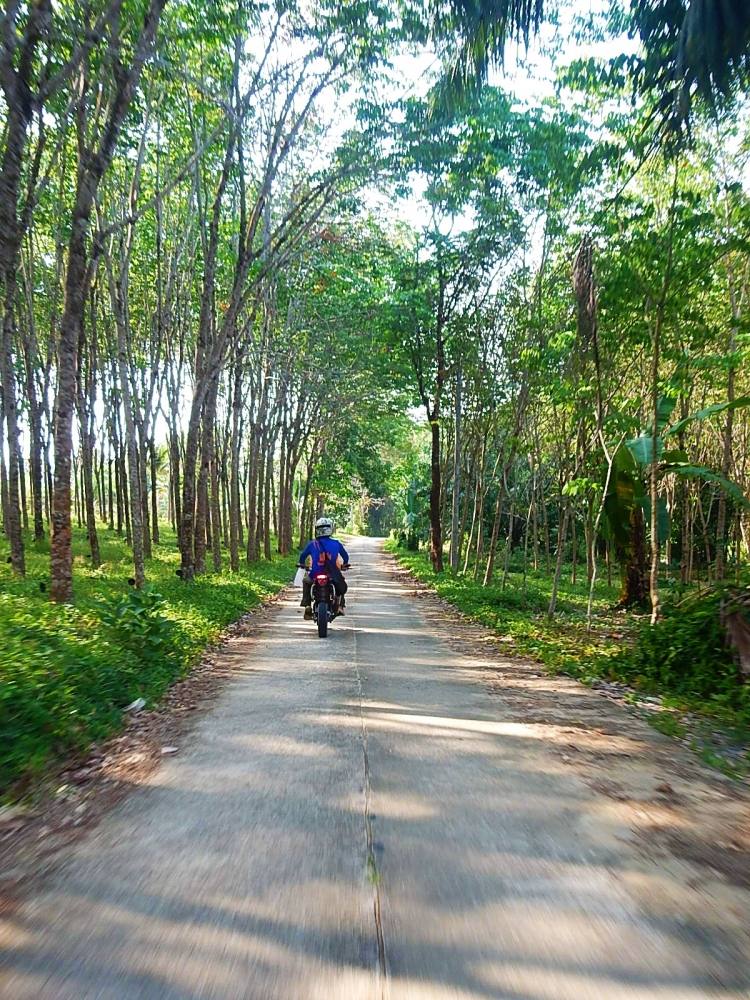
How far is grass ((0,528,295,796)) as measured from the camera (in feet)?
16.0

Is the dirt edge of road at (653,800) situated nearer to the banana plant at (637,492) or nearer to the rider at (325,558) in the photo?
the rider at (325,558)

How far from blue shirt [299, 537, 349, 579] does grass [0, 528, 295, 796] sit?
1.74m

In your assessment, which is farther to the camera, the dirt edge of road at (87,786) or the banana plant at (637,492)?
the banana plant at (637,492)

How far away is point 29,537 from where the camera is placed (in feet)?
81.4

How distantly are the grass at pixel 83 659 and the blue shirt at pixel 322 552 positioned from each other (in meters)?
1.74

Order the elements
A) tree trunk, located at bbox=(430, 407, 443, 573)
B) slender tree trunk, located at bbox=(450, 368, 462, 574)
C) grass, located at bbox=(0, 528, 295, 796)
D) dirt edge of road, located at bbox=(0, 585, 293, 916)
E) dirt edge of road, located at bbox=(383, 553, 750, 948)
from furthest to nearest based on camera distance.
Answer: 1. tree trunk, located at bbox=(430, 407, 443, 573)
2. slender tree trunk, located at bbox=(450, 368, 462, 574)
3. grass, located at bbox=(0, 528, 295, 796)
4. dirt edge of road, located at bbox=(0, 585, 293, 916)
5. dirt edge of road, located at bbox=(383, 553, 750, 948)

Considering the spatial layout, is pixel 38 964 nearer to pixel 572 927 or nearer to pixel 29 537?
pixel 572 927

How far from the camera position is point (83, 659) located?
649 centimetres

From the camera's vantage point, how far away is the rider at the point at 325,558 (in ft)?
37.7

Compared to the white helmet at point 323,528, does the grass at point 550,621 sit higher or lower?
lower

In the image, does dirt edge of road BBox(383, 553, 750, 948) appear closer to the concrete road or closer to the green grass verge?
the concrete road

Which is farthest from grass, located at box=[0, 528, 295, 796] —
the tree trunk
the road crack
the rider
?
the tree trunk

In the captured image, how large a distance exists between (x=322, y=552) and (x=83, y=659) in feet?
17.8

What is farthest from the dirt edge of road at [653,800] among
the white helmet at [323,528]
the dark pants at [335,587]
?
the white helmet at [323,528]
